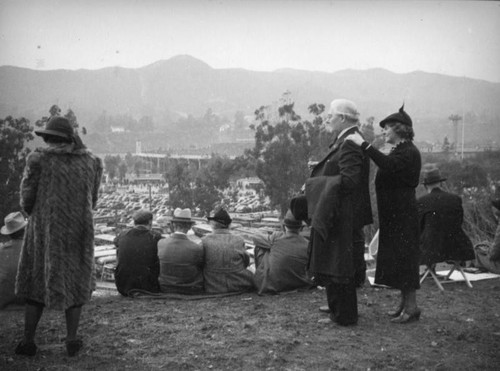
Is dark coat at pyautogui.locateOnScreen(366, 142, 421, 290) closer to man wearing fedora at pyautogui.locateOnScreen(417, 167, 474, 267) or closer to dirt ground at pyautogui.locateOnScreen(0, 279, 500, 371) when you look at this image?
dirt ground at pyautogui.locateOnScreen(0, 279, 500, 371)

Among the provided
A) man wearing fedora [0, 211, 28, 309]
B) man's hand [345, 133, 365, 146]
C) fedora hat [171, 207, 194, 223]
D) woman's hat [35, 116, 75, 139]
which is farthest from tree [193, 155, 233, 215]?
woman's hat [35, 116, 75, 139]

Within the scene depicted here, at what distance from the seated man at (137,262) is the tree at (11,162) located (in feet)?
68.8

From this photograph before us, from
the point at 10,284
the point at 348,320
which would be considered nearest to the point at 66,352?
the point at 10,284

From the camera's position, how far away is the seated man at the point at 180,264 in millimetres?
5453

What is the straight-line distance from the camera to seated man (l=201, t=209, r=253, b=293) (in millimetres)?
5441

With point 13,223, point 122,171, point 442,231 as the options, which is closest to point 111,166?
point 122,171

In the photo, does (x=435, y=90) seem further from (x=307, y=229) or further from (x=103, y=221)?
(x=307, y=229)

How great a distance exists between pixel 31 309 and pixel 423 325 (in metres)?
2.97

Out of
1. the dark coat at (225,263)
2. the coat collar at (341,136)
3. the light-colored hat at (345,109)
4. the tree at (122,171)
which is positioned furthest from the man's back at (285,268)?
the tree at (122,171)

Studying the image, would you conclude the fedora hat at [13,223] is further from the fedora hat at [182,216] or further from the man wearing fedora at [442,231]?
the man wearing fedora at [442,231]

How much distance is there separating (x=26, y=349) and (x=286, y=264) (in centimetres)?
286

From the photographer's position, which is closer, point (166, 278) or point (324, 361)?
point (324, 361)

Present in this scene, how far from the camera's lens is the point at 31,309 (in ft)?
10.7

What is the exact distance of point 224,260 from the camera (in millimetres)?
5438
